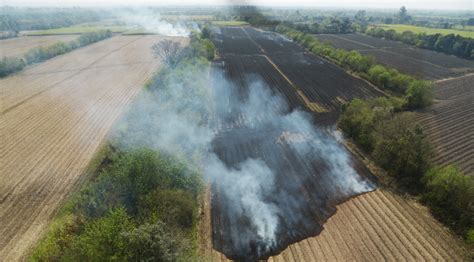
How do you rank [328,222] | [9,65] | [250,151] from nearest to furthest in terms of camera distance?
[328,222] → [250,151] → [9,65]

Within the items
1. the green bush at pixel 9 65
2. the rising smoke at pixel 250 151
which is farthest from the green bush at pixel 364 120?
the green bush at pixel 9 65

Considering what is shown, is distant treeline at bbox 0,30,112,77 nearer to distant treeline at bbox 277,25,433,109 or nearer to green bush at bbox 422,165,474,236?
distant treeline at bbox 277,25,433,109

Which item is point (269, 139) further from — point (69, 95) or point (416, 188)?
point (69, 95)

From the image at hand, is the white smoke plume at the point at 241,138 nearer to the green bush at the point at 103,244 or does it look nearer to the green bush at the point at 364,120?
the green bush at the point at 364,120

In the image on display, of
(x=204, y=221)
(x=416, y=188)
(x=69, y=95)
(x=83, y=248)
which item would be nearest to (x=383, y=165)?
(x=416, y=188)

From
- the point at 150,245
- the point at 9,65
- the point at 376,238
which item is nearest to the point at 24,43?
the point at 9,65

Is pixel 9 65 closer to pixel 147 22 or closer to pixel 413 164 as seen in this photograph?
pixel 413 164
